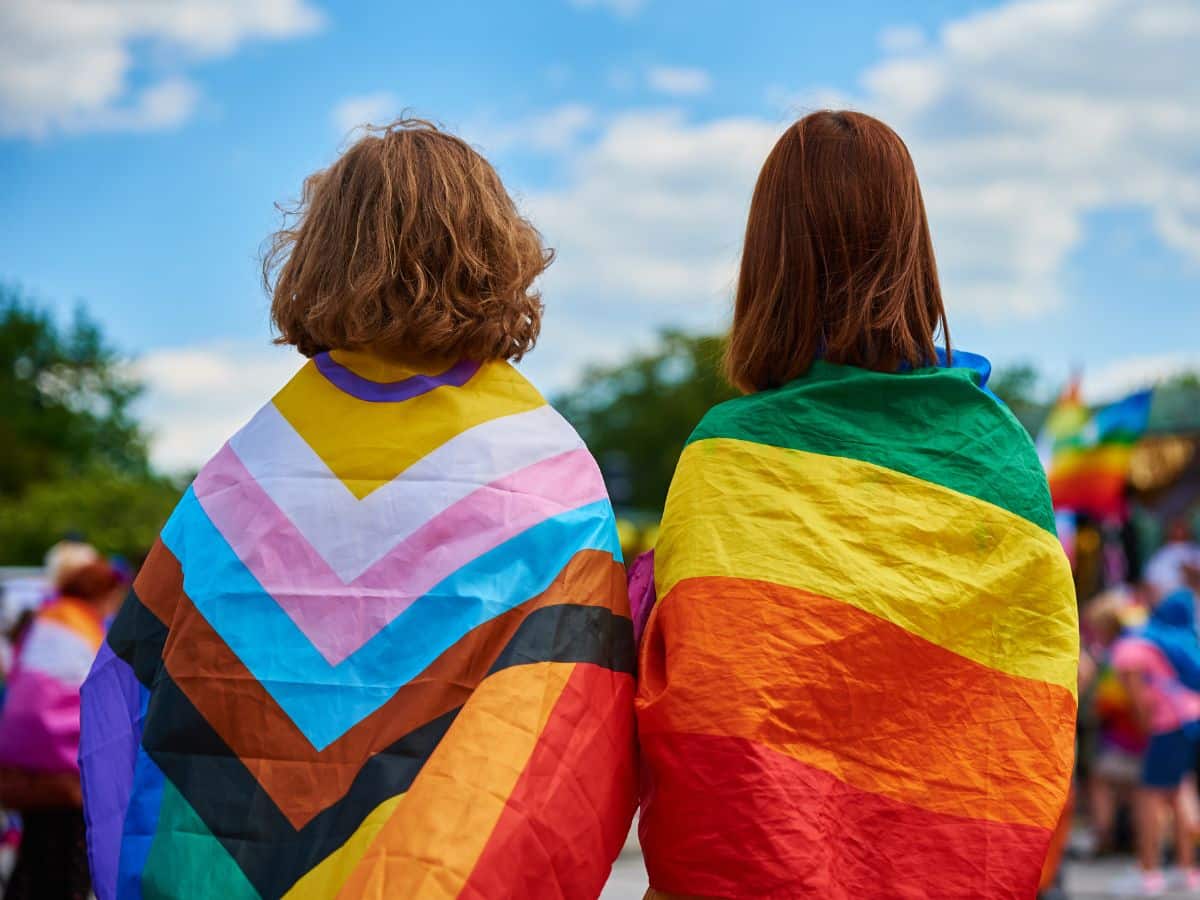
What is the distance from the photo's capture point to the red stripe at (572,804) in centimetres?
221

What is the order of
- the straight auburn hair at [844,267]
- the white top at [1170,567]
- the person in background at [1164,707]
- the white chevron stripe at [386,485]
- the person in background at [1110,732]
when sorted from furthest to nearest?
1. the white top at [1170,567]
2. the person in background at [1110,732]
3. the person in background at [1164,707]
4. the straight auburn hair at [844,267]
5. the white chevron stripe at [386,485]

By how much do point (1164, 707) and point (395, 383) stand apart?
7.68 metres

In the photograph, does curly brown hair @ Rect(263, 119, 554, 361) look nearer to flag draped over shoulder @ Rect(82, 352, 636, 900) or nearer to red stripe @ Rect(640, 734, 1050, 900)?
flag draped over shoulder @ Rect(82, 352, 636, 900)

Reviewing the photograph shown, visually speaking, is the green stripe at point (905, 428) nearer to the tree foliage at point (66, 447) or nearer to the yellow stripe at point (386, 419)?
the yellow stripe at point (386, 419)

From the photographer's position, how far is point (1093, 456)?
1297cm

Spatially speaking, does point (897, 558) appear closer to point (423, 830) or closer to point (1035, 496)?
point (1035, 496)

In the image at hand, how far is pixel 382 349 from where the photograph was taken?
8.27 feet

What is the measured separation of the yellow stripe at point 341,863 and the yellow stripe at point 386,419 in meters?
0.53

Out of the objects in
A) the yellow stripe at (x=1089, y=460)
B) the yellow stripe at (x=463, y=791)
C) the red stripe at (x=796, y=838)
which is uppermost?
the yellow stripe at (x=463, y=791)

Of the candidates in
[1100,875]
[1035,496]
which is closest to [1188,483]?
[1100,875]

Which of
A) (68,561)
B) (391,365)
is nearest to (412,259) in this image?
(391,365)

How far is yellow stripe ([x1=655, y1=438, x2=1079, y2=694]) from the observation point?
242 cm

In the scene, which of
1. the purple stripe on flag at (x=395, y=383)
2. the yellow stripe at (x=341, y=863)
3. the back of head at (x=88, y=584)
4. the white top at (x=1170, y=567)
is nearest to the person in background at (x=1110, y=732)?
the white top at (x=1170, y=567)

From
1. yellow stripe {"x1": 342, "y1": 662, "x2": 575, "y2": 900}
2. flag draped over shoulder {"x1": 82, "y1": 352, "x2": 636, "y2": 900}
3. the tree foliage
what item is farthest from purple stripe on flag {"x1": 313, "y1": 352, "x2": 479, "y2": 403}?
the tree foliage
